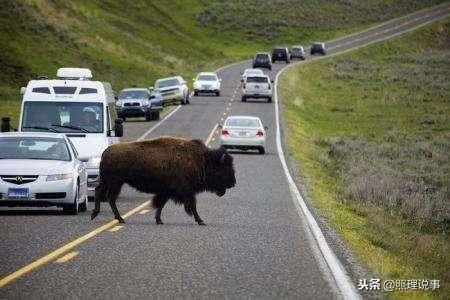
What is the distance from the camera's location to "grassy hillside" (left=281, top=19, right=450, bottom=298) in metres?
19.2

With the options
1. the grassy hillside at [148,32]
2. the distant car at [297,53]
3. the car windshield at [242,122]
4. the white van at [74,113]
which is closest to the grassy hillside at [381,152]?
the car windshield at [242,122]

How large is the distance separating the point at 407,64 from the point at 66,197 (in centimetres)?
9063

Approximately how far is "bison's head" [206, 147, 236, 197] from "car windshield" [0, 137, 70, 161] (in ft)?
9.31

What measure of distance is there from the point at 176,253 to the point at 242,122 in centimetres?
2817

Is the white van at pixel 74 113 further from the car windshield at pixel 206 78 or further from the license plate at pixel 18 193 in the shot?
the car windshield at pixel 206 78

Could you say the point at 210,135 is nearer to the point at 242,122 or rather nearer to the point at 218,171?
the point at 242,122

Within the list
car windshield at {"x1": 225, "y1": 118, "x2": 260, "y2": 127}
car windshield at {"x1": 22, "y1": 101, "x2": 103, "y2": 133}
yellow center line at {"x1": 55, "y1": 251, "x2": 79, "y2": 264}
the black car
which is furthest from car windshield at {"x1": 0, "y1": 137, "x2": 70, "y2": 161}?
the black car

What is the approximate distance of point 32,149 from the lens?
20.6 m

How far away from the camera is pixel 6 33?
6494 centimetres

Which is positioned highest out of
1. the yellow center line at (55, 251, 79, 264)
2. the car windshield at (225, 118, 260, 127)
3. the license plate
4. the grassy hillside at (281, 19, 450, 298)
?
the yellow center line at (55, 251, 79, 264)

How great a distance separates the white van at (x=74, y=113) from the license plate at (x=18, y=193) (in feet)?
16.0

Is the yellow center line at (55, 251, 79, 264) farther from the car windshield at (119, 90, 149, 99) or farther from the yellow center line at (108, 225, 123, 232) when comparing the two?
the car windshield at (119, 90, 149, 99)

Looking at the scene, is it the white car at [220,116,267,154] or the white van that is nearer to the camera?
the white van

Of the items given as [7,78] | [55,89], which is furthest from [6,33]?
[55,89]
